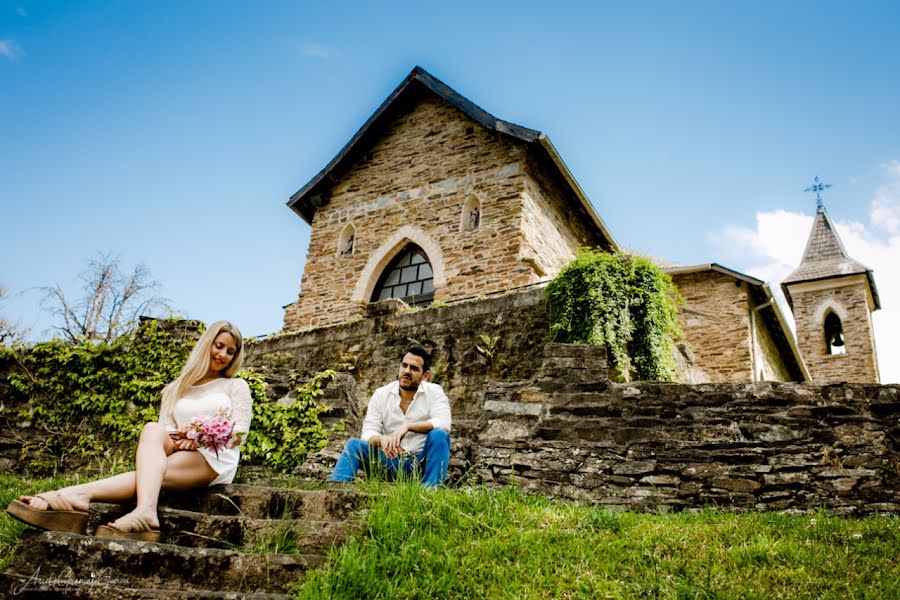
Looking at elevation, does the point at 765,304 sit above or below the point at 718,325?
above

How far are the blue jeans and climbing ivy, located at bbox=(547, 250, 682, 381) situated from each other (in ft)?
8.99

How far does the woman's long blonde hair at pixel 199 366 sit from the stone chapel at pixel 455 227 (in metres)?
6.69

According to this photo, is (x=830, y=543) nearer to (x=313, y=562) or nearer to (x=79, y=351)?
(x=313, y=562)

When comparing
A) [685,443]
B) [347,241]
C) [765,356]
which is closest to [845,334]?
[765,356]

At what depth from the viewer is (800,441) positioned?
4496 millimetres

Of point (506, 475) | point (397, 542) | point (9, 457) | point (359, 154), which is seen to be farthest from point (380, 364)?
point (359, 154)

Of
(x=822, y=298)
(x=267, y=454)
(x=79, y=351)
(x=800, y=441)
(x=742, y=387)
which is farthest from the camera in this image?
(x=822, y=298)

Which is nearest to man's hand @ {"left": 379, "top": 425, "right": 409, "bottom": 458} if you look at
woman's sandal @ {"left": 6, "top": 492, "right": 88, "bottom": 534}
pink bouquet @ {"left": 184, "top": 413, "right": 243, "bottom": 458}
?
pink bouquet @ {"left": 184, "top": 413, "right": 243, "bottom": 458}

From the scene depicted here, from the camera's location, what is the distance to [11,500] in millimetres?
4012

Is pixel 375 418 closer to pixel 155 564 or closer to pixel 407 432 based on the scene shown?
pixel 407 432

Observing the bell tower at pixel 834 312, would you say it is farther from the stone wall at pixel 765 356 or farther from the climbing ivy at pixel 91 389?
the climbing ivy at pixel 91 389

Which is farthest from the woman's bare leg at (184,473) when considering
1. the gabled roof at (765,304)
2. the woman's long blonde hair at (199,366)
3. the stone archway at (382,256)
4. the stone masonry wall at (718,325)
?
the stone masonry wall at (718,325)

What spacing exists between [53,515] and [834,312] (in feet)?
96.3

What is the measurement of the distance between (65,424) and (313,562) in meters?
5.69
